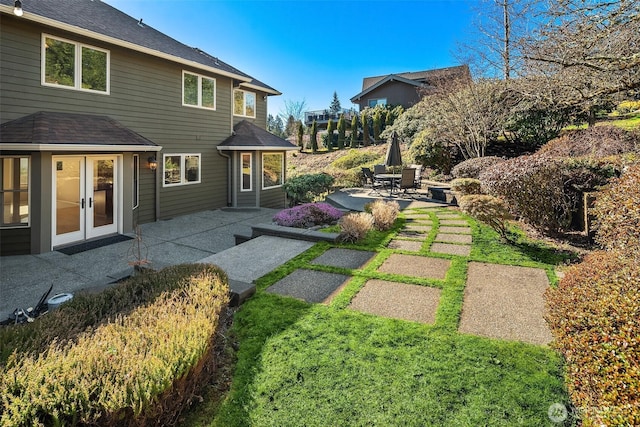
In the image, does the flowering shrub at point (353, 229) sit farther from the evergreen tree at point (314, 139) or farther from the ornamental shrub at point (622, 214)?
the evergreen tree at point (314, 139)

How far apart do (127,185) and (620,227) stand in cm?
1063

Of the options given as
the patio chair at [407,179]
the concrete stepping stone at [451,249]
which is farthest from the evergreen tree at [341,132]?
the concrete stepping stone at [451,249]

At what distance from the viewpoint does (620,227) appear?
412 centimetres

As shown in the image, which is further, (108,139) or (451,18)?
(451,18)

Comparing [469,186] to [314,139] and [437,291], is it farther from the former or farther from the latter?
[314,139]

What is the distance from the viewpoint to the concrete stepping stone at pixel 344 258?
6031 mm

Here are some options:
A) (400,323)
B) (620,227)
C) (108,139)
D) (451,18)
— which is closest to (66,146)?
(108,139)

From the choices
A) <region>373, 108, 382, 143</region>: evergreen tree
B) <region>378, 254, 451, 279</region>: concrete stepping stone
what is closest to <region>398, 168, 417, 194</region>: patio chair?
<region>378, 254, 451, 279</region>: concrete stepping stone

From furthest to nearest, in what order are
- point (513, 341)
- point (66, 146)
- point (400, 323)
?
point (66, 146), point (400, 323), point (513, 341)

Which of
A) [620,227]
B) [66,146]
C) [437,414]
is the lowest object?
[437,414]

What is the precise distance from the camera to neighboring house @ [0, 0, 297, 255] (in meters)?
7.86

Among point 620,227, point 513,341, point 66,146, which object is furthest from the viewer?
point 66,146

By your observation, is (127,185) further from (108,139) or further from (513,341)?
(513,341)

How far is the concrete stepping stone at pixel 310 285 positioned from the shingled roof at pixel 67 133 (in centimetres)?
614
